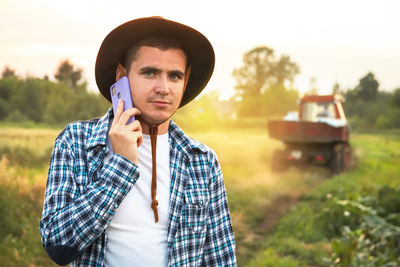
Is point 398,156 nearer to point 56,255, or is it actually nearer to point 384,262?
point 384,262

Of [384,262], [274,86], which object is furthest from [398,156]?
[384,262]

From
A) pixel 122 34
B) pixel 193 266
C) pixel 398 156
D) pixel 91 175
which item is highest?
pixel 122 34

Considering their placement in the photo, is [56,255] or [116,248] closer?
[56,255]

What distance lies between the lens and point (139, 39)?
166 centimetres

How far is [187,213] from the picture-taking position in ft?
5.51

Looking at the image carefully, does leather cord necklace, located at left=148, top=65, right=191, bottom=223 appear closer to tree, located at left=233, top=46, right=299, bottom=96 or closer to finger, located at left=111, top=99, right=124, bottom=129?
finger, located at left=111, top=99, right=124, bottom=129

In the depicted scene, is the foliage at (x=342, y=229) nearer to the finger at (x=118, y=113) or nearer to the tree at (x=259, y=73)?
the finger at (x=118, y=113)

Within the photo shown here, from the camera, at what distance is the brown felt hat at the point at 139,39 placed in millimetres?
1617

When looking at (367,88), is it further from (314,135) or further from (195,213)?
(195,213)

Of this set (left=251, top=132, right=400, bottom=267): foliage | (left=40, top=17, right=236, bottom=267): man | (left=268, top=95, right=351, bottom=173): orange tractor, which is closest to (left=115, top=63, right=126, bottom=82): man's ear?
(left=40, top=17, right=236, bottom=267): man

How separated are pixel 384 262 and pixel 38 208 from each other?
11.9 ft

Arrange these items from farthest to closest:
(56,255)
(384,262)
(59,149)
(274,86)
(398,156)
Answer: (274,86) < (398,156) < (384,262) < (59,149) < (56,255)

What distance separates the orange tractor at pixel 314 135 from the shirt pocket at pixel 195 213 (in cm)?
937

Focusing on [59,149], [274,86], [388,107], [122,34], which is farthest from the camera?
[274,86]
